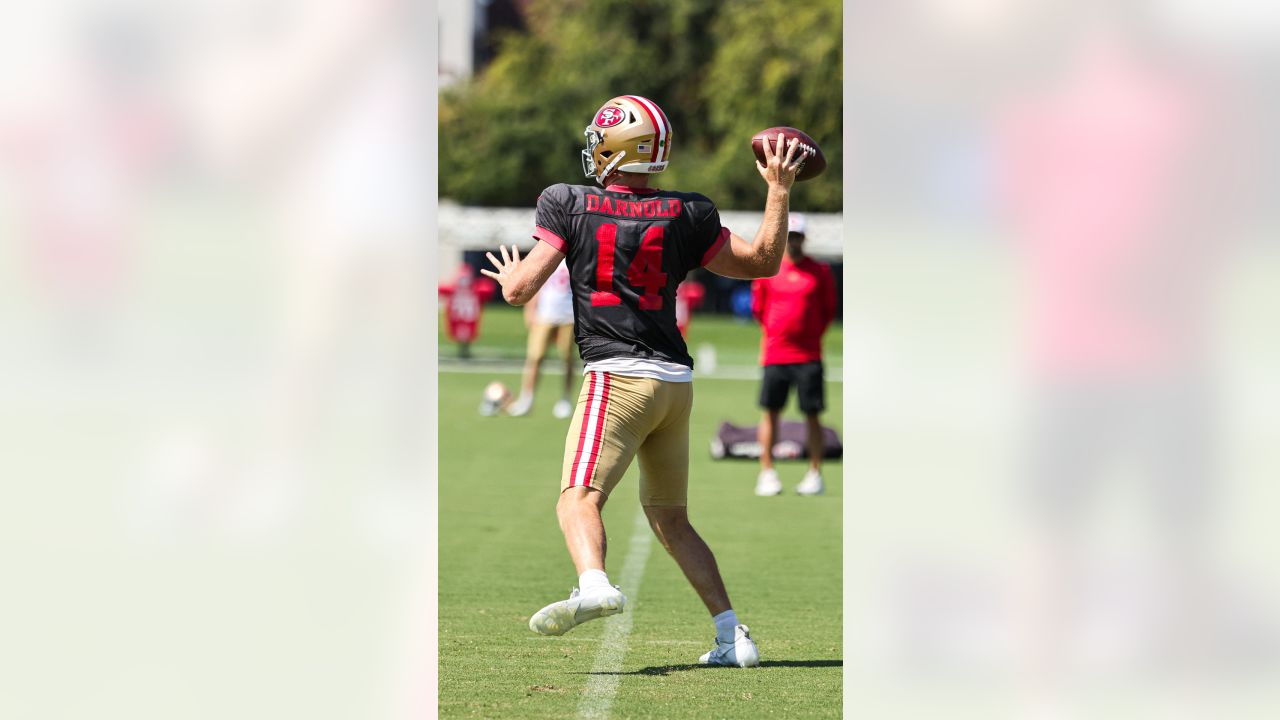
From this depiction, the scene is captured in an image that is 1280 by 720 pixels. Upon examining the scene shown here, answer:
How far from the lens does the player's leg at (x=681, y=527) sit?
6129 millimetres

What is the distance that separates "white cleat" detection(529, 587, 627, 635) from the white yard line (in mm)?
369

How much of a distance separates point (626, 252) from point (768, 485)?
6806 mm

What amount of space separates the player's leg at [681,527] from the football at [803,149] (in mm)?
933

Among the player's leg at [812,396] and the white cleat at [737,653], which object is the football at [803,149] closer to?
the white cleat at [737,653]

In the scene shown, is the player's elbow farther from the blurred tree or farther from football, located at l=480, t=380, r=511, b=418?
the blurred tree

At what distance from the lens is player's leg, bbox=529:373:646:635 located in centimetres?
560

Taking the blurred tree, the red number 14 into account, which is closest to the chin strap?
the red number 14

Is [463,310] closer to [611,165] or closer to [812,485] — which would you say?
[812,485]

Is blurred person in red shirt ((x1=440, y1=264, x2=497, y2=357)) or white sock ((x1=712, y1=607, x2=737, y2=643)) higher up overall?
blurred person in red shirt ((x1=440, y1=264, x2=497, y2=357))
